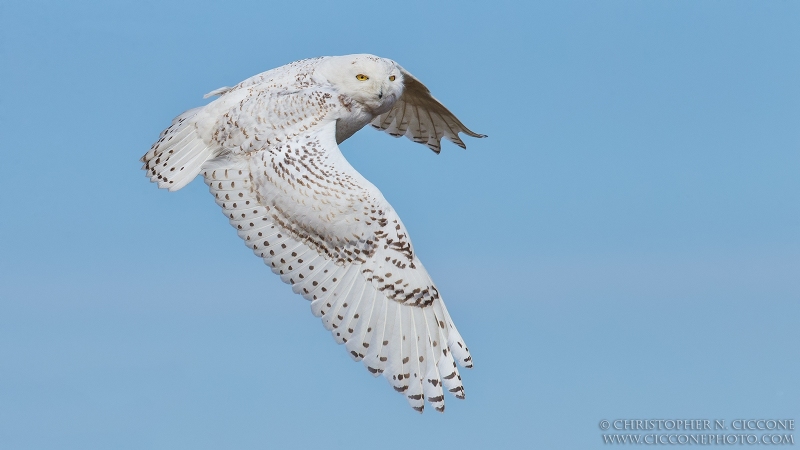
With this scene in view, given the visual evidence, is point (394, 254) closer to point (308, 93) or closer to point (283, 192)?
point (283, 192)

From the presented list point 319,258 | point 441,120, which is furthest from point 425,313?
point 441,120

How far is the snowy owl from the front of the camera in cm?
1005

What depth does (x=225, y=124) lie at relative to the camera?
1104 cm

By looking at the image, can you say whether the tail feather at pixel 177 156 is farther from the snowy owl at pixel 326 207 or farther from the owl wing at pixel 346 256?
the owl wing at pixel 346 256

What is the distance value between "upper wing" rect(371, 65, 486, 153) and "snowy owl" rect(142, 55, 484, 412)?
189 centimetres

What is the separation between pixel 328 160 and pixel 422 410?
7.93ft

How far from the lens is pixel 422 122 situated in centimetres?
1361

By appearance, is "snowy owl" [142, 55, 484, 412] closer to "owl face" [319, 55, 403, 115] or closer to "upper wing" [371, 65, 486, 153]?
"owl face" [319, 55, 403, 115]

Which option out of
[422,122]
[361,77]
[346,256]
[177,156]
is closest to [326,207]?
[346,256]

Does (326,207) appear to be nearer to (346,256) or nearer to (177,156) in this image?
(346,256)

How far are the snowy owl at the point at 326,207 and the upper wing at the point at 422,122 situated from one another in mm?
1888

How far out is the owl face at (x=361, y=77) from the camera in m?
11.2

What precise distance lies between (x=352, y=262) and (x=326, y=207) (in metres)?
0.54

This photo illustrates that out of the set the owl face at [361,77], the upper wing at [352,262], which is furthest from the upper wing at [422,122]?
the upper wing at [352,262]
